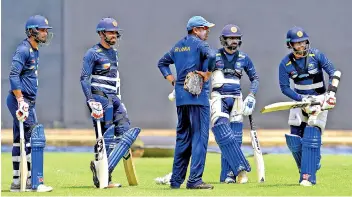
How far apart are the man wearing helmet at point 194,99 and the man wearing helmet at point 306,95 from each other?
1266 millimetres

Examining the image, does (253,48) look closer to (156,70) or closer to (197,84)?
(156,70)

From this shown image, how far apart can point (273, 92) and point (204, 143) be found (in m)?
12.8

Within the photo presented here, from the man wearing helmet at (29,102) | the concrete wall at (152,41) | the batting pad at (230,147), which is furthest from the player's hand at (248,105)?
the concrete wall at (152,41)

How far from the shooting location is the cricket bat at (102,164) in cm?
1366

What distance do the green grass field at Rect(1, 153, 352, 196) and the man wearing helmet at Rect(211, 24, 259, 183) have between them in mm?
258

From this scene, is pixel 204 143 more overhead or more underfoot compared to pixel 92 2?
more underfoot

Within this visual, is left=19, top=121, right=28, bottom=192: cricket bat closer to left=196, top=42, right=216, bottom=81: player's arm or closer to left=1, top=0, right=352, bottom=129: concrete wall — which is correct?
left=196, top=42, right=216, bottom=81: player's arm

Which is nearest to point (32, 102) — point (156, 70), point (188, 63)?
point (188, 63)

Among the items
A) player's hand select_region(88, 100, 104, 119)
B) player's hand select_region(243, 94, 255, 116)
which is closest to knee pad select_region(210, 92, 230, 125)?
player's hand select_region(243, 94, 255, 116)

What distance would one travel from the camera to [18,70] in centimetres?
1322

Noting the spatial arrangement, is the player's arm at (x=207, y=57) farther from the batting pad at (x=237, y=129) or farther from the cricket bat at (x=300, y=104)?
the batting pad at (x=237, y=129)

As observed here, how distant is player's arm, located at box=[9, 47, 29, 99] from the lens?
1316cm

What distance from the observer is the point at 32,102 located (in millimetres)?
13531

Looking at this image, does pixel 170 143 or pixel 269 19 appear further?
pixel 269 19
